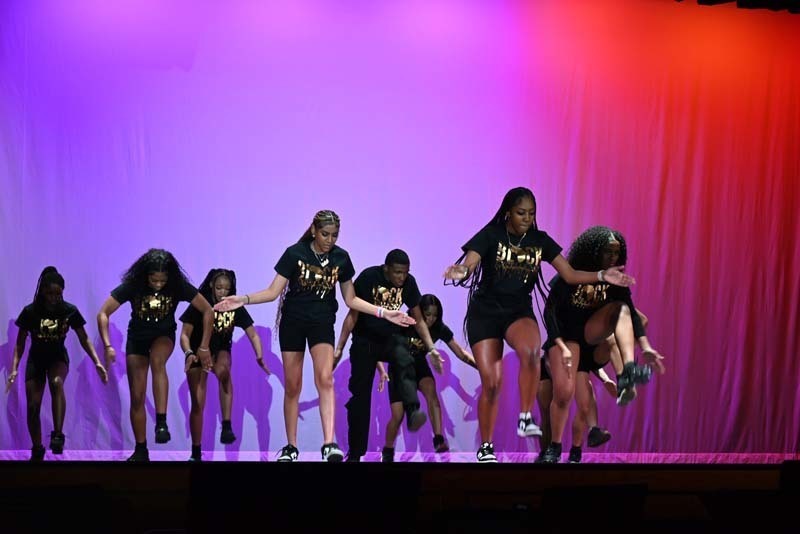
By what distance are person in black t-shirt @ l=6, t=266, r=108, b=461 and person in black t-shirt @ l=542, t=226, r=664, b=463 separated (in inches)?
133

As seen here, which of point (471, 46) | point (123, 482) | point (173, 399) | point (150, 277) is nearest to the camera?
point (123, 482)

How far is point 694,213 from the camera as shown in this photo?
348 inches

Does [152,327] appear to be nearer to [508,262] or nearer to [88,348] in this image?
[88,348]

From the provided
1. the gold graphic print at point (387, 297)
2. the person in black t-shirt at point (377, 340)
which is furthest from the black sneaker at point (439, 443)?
the gold graphic print at point (387, 297)

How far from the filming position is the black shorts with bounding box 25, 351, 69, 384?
7582 mm

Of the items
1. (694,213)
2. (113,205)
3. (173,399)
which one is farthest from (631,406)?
(113,205)

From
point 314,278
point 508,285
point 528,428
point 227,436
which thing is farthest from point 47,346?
point 528,428

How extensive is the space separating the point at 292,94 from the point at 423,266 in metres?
1.80

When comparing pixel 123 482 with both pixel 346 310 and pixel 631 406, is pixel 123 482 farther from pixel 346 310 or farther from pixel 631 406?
pixel 631 406

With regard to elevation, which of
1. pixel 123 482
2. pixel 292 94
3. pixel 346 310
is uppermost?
pixel 292 94

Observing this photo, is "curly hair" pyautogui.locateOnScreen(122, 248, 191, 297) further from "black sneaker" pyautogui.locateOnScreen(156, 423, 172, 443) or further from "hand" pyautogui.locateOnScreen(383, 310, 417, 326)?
"hand" pyautogui.locateOnScreen(383, 310, 417, 326)

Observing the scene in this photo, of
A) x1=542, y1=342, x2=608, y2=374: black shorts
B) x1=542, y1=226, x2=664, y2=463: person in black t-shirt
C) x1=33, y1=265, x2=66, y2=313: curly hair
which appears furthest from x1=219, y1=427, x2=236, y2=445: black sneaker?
x1=542, y1=342, x2=608, y2=374: black shorts

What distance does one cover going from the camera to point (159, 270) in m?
7.50

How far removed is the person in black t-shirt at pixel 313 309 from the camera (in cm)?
709
